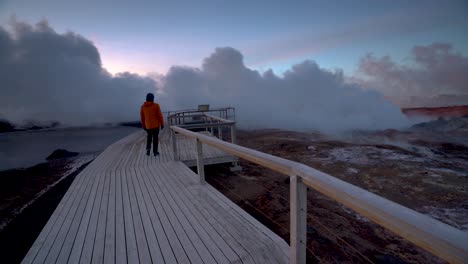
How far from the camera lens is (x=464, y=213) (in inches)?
209

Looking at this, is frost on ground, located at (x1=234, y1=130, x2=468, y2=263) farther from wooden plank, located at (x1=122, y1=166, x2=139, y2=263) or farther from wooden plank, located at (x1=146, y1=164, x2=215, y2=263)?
wooden plank, located at (x1=122, y1=166, x2=139, y2=263)

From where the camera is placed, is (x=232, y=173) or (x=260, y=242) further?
(x=232, y=173)

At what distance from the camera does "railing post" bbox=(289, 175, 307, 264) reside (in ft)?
4.81

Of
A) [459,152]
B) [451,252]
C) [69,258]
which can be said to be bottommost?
[459,152]

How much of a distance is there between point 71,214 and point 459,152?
62.8ft

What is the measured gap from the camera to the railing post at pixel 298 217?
4.81 ft

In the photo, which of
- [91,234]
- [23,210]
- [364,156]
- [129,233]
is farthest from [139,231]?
[364,156]

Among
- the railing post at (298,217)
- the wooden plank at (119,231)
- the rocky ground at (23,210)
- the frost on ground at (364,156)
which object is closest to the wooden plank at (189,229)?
the wooden plank at (119,231)

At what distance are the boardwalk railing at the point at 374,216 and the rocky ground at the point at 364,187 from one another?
0.44 m

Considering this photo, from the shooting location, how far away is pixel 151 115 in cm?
595

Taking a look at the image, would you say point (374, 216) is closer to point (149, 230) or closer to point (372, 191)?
point (149, 230)

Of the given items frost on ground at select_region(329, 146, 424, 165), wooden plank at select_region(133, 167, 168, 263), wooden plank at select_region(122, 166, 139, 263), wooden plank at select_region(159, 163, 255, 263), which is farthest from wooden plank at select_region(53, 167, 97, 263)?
frost on ground at select_region(329, 146, 424, 165)

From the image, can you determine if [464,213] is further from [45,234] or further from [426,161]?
[45,234]

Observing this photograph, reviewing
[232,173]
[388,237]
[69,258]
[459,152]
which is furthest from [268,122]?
[69,258]
